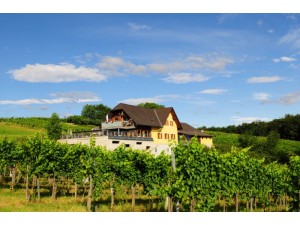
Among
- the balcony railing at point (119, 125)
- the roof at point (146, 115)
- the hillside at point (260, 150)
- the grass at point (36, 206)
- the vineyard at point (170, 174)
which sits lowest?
the grass at point (36, 206)

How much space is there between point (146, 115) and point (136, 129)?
539 cm

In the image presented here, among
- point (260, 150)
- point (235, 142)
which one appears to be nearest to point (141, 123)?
point (260, 150)

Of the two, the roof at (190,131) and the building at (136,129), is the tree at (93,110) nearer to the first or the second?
the roof at (190,131)

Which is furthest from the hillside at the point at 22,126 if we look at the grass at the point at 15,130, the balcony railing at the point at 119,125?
the balcony railing at the point at 119,125

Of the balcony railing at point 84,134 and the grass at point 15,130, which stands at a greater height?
the grass at point 15,130

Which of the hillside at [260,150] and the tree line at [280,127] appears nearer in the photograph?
the hillside at [260,150]

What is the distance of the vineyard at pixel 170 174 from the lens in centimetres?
1627

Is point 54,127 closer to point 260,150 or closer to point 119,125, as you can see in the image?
point 119,125

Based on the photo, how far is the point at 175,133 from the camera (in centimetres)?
6512

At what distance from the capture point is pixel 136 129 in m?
56.8

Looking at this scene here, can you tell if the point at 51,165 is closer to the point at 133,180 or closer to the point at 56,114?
the point at 133,180

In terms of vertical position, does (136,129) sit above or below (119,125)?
below

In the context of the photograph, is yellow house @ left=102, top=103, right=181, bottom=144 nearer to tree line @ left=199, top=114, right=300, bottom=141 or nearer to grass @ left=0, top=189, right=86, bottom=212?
grass @ left=0, top=189, right=86, bottom=212
